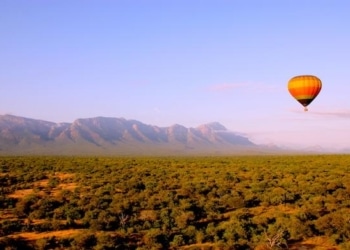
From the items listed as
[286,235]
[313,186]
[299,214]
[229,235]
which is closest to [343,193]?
[313,186]

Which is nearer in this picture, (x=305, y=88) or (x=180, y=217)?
(x=180, y=217)

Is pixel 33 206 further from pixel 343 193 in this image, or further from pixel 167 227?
pixel 343 193

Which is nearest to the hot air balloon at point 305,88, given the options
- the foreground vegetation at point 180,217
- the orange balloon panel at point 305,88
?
the orange balloon panel at point 305,88

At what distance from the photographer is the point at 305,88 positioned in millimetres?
35156

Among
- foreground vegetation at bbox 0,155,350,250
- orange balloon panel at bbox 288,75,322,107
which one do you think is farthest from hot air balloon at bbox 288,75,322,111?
foreground vegetation at bbox 0,155,350,250

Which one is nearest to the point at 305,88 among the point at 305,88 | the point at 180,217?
the point at 305,88

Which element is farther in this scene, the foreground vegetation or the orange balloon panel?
the orange balloon panel

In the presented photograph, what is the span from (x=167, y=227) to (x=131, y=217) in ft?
8.39

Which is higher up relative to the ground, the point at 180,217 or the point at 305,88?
the point at 305,88

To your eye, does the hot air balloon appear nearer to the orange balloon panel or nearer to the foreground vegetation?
the orange balloon panel

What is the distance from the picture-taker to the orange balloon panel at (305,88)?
1380 inches

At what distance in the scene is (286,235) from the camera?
53.3ft

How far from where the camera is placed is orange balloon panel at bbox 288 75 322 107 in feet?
115

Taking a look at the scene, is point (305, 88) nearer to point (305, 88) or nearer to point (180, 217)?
point (305, 88)
